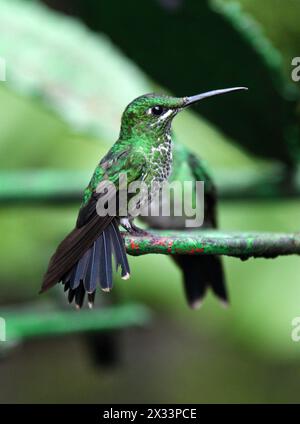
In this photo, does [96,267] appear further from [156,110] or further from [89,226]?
[156,110]

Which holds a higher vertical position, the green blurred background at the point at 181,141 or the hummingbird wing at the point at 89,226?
the green blurred background at the point at 181,141

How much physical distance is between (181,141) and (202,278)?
1.99 ft

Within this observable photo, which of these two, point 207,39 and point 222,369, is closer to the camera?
point 207,39

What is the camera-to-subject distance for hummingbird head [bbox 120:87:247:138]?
60 centimetres

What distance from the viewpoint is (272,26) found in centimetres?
94

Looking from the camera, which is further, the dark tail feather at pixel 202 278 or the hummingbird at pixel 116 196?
the dark tail feather at pixel 202 278

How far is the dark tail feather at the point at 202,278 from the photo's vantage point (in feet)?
2.64

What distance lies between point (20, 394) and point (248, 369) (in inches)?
20.4

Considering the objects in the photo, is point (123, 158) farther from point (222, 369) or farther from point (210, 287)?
point (222, 369)

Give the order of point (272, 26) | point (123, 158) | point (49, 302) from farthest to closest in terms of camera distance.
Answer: point (49, 302) < point (272, 26) < point (123, 158)

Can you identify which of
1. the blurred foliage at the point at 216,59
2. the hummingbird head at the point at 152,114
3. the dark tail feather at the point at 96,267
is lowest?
the dark tail feather at the point at 96,267

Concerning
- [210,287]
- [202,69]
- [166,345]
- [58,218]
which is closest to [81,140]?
[58,218]

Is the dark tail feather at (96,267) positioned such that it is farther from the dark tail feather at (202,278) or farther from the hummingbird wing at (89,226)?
the dark tail feather at (202,278)

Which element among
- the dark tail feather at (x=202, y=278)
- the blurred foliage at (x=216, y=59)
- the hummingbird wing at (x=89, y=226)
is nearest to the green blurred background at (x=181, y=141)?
the blurred foliage at (x=216, y=59)
